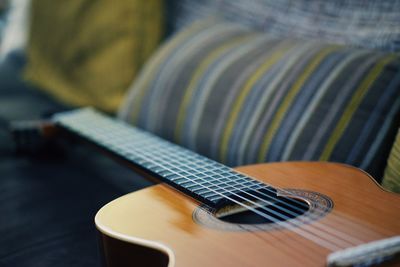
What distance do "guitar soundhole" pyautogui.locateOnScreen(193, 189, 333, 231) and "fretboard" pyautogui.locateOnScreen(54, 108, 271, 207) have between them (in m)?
0.02

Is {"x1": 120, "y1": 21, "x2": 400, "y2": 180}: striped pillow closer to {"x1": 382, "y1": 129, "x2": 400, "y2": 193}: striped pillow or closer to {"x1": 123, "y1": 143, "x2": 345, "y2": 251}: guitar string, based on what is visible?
{"x1": 382, "y1": 129, "x2": 400, "y2": 193}: striped pillow

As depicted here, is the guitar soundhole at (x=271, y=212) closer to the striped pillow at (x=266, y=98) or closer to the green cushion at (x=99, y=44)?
the striped pillow at (x=266, y=98)

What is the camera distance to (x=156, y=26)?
1442 mm

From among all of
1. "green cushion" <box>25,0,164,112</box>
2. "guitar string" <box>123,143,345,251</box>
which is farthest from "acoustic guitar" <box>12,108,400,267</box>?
"green cushion" <box>25,0,164,112</box>

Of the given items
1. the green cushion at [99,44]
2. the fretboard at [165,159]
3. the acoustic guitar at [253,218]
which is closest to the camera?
the acoustic guitar at [253,218]

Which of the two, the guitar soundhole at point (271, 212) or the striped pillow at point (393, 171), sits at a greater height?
the striped pillow at point (393, 171)


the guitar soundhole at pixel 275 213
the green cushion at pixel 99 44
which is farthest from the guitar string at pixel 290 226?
the green cushion at pixel 99 44

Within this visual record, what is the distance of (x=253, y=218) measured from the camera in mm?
690

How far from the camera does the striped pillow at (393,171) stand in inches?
27.4

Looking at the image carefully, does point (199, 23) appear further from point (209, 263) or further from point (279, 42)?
point (209, 263)

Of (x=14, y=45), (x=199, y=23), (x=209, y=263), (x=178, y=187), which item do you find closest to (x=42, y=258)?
(x=178, y=187)

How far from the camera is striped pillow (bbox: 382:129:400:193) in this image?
27.4 inches

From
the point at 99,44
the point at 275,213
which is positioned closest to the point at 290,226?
the point at 275,213

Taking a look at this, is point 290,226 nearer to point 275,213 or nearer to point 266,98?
point 275,213
